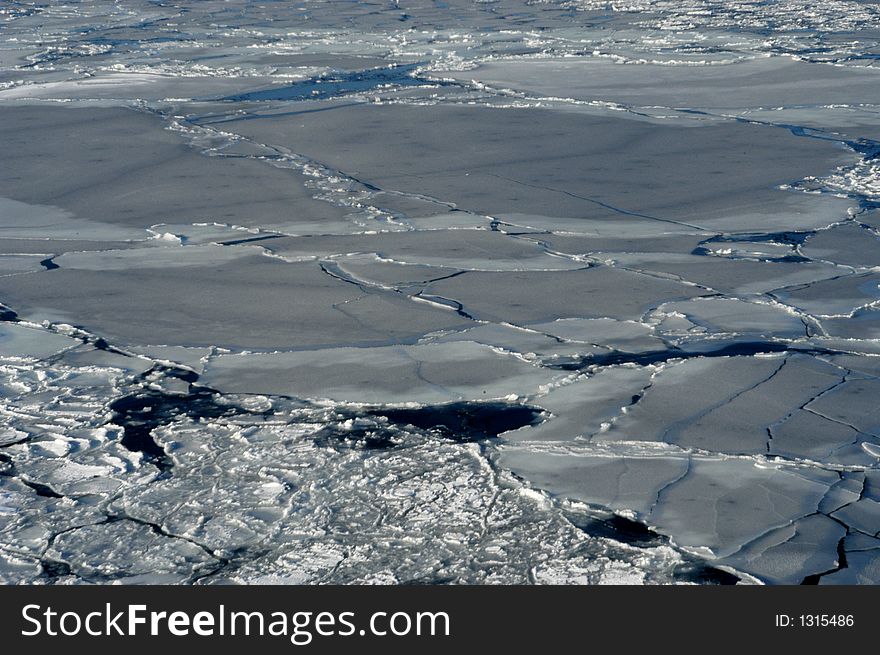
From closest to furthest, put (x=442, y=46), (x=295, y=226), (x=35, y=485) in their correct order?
(x=35, y=485), (x=295, y=226), (x=442, y=46)

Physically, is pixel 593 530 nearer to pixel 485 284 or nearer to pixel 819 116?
pixel 485 284

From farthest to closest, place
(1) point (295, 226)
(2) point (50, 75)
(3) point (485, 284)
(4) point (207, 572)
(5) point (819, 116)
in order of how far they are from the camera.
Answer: (2) point (50, 75) → (5) point (819, 116) → (1) point (295, 226) → (3) point (485, 284) → (4) point (207, 572)

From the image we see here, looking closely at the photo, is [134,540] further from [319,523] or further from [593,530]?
[593,530]

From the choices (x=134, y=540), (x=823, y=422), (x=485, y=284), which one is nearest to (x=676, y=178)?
(x=485, y=284)

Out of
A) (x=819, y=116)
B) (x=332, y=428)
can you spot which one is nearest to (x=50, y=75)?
(x=819, y=116)

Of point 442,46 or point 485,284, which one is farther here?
point 442,46

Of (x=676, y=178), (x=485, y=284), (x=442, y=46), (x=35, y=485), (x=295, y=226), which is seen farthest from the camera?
(x=442, y=46)
